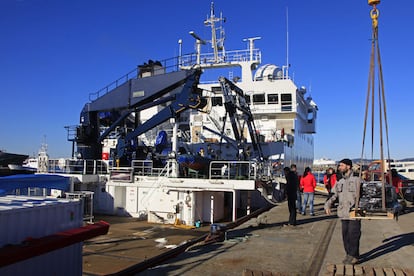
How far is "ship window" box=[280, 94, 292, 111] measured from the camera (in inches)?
931

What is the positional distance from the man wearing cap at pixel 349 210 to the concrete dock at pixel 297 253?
0.25 meters

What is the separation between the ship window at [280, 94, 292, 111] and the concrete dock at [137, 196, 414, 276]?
14.1 metres

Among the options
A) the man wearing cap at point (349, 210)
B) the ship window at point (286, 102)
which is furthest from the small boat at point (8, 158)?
the man wearing cap at point (349, 210)

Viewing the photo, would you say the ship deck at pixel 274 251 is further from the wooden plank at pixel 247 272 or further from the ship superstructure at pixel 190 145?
the ship superstructure at pixel 190 145

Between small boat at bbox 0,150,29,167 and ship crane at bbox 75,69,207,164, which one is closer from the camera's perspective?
ship crane at bbox 75,69,207,164

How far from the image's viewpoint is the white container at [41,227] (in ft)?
14.5

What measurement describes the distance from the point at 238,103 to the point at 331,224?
8.70m

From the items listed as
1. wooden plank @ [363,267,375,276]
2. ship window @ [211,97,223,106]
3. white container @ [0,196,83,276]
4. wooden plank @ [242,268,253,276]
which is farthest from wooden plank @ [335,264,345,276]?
ship window @ [211,97,223,106]

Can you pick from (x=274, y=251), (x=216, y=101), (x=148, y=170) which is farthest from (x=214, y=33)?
(x=274, y=251)

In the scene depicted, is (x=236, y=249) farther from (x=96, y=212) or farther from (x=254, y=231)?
(x=96, y=212)

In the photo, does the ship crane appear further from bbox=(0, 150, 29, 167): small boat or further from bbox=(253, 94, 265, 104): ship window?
bbox=(0, 150, 29, 167): small boat

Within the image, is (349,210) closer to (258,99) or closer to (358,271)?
(358,271)

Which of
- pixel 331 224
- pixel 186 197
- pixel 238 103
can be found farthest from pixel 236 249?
pixel 238 103

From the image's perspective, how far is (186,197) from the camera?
1415cm
